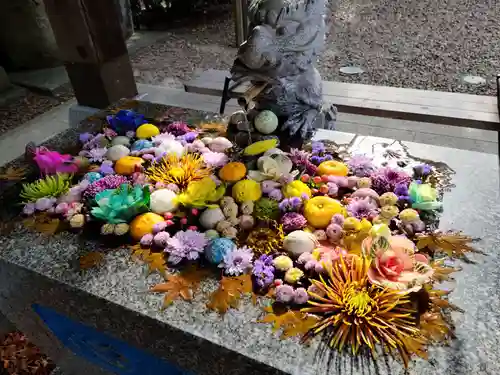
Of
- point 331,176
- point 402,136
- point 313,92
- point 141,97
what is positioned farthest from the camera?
point 141,97

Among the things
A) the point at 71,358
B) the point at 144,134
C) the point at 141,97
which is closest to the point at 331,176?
the point at 144,134

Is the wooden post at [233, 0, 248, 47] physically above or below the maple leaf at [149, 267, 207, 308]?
below

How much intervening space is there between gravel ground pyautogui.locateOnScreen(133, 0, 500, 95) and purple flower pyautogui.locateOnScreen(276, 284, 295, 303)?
3184mm

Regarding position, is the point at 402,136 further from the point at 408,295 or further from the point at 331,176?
the point at 408,295

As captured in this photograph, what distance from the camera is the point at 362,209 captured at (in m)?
1.30

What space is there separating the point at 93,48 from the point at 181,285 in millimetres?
2114

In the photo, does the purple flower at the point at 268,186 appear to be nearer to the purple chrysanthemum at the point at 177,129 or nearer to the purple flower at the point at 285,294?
the purple flower at the point at 285,294

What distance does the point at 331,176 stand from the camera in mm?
1460

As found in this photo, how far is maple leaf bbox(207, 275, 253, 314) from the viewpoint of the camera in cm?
108

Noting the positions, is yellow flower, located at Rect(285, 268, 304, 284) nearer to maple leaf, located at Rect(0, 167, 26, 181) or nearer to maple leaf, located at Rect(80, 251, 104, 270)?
maple leaf, located at Rect(80, 251, 104, 270)

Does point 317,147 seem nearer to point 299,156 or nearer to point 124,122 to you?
point 299,156

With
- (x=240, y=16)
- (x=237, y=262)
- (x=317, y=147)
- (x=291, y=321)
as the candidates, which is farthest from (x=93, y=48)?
(x=291, y=321)

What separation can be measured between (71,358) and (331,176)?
1.24m

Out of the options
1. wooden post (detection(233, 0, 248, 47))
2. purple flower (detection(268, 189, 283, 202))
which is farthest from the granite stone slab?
wooden post (detection(233, 0, 248, 47))
